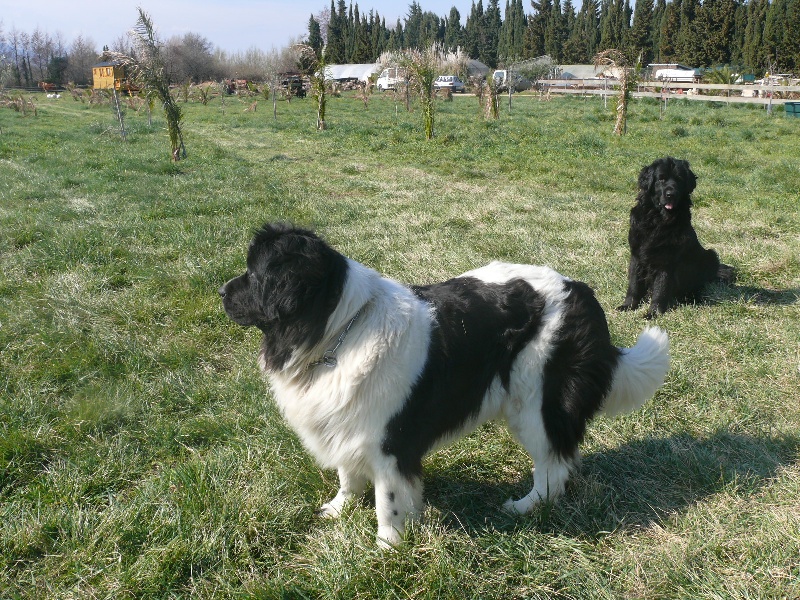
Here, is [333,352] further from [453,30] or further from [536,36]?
[453,30]

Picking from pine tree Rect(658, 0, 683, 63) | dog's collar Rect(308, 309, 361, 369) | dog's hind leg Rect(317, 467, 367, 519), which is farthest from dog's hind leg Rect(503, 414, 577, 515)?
pine tree Rect(658, 0, 683, 63)

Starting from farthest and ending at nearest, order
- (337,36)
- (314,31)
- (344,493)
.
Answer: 1. (337,36)
2. (314,31)
3. (344,493)

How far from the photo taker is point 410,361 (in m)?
2.54

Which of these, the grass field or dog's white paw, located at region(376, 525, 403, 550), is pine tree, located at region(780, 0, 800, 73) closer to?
the grass field

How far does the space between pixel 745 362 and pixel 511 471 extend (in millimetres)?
2232

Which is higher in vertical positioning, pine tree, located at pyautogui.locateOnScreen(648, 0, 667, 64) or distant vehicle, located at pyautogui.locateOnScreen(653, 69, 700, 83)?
pine tree, located at pyautogui.locateOnScreen(648, 0, 667, 64)

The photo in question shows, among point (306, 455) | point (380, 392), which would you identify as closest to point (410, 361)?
point (380, 392)

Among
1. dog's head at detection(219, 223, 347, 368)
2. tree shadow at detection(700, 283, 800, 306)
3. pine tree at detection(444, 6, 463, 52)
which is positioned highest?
pine tree at detection(444, 6, 463, 52)

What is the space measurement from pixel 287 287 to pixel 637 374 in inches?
71.2

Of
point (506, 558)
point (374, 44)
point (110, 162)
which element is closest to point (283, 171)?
point (110, 162)

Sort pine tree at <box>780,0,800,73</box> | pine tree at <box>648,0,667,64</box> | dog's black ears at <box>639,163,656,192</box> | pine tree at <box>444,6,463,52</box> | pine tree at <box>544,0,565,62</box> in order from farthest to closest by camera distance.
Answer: pine tree at <box>444,6,463,52</box> < pine tree at <box>544,0,565,62</box> < pine tree at <box>648,0,667,64</box> < pine tree at <box>780,0,800,73</box> < dog's black ears at <box>639,163,656,192</box>

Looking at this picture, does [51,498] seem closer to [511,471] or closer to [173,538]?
[173,538]

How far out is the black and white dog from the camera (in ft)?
8.11

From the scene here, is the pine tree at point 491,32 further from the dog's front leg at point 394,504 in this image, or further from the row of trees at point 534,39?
the dog's front leg at point 394,504
